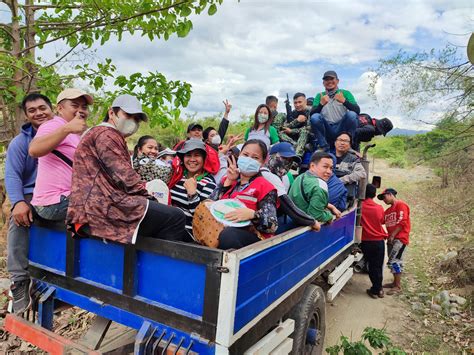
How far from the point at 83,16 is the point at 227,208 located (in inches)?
123

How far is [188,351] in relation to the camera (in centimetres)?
171

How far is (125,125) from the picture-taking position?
2.05 metres

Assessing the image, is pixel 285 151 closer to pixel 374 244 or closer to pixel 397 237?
pixel 374 244

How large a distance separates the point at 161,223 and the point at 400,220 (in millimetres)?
4147

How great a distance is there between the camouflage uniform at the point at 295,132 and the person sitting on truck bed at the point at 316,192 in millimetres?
2136

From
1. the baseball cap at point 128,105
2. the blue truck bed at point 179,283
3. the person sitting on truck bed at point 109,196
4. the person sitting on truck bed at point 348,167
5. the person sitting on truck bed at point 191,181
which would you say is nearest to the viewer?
the blue truck bed at point 179,283

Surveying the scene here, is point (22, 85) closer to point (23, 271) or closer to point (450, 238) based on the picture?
point (23, 271)

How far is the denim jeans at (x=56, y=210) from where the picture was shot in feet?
7.51

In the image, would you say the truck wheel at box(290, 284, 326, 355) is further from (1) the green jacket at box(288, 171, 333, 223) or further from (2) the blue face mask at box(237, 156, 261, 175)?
(2) the blue face mask at box(237, 156, 261, 175)

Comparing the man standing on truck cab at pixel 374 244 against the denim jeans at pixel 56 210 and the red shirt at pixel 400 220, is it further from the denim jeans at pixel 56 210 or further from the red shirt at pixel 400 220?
the denim jeans at pixel 56 210

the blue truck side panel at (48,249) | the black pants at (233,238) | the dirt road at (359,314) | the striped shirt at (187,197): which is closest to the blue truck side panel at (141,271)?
the blue truck side panel at (48,249)

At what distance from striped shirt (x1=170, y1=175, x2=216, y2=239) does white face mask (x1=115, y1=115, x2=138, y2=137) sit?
765 mm

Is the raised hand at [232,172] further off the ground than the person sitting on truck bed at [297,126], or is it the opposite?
the person sitting on truck bed at [297,126]

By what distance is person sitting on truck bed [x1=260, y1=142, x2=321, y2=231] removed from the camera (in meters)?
2.58
